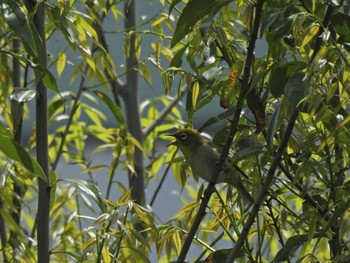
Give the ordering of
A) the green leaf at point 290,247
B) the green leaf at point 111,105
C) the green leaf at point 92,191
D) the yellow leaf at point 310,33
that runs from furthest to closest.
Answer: the green leaf at point 111,105, the green leaf at point 92,191, the green leaf at point 290,247, the yellow leaf at point 310,33

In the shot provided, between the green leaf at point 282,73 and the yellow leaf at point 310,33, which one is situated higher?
the yellow leaf at point 310,33

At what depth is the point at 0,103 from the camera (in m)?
2.46

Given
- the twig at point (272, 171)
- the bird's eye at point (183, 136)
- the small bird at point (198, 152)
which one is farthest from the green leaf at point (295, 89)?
the bird's eye at point (183, 136)

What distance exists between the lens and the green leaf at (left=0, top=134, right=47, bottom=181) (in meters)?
1.45

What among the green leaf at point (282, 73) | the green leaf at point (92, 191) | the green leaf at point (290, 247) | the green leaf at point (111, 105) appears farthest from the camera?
the green leaf at point (111, 105)

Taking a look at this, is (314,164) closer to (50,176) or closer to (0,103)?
(50,176)

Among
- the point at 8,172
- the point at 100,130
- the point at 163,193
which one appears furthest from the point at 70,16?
the point at 163,193

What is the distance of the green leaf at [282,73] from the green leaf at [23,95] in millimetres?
445

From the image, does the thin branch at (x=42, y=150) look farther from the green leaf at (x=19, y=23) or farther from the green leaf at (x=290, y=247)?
the green leaf at (x=290, y=247)

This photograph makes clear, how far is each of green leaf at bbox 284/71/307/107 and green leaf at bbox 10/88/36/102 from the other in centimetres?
50

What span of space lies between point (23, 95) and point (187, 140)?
31.2 inches

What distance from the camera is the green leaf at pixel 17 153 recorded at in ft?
4.75

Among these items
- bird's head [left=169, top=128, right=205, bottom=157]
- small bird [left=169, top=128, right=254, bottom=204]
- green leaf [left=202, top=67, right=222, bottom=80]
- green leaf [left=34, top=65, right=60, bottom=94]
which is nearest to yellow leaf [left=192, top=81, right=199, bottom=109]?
green leaf [left=202, top=67, right=222, bottom=80]

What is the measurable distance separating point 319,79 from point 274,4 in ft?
0.71
